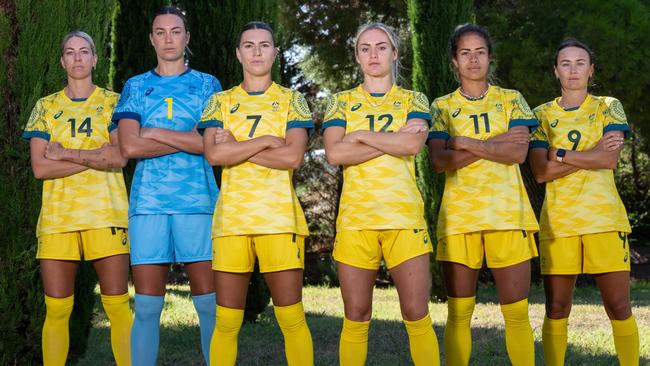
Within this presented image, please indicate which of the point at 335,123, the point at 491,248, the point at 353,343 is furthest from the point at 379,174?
the point at 353,343

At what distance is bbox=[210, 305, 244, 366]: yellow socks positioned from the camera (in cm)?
369

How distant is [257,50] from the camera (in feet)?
12.6

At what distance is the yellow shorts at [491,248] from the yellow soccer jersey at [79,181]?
177 centimetres

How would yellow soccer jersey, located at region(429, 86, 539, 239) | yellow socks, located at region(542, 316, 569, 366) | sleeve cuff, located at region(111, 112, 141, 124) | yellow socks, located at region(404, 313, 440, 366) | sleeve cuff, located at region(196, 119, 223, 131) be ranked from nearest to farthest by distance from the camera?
yellow socks, located at region(404, 313, 440, 366), sleeve cuff, located at region(196, 119, 223, 131), yellow soccer jersey, located at region(429, 86, 539, 239), sleeve cuff, located at region(111, 112, 141, 124), yellow socks, located at region(542, 316, 569, 366)

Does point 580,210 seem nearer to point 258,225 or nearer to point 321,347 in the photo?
point 258,225

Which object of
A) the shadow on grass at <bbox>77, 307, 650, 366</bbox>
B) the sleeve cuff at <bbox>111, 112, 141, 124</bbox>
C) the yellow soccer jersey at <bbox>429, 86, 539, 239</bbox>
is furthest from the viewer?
the shadow on grass at <bbox>77, 307, 650, 366</bbox>

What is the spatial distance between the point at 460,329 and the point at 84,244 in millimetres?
2024

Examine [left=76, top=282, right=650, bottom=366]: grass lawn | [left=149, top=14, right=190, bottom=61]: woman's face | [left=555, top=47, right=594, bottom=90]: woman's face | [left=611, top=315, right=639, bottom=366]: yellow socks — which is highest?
[left=149, top=14, right=190, bottom=61]: woman's face

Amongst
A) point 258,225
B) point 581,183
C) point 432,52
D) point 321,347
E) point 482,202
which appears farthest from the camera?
point 432,52

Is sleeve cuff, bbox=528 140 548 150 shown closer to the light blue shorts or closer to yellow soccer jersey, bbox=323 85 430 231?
yellow soccer jersey, bbox=323 85 430 231

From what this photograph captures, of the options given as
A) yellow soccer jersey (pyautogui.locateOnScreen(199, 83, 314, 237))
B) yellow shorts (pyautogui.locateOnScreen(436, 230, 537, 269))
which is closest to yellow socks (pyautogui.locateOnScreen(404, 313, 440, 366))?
yellow shorts (pyautogui.locateOnScreen(436, 230, 537, 269))

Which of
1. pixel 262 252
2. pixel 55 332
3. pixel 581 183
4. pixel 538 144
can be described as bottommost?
pixel 55 332

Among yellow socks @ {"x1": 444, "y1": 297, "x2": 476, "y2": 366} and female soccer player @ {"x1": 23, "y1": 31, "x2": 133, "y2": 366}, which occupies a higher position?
female soccer player @ {"x1": 23, "y1": 31, "x2": 133, "y2": 366}

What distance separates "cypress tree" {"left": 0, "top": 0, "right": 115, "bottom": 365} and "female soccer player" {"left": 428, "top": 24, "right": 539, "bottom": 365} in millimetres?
2528
